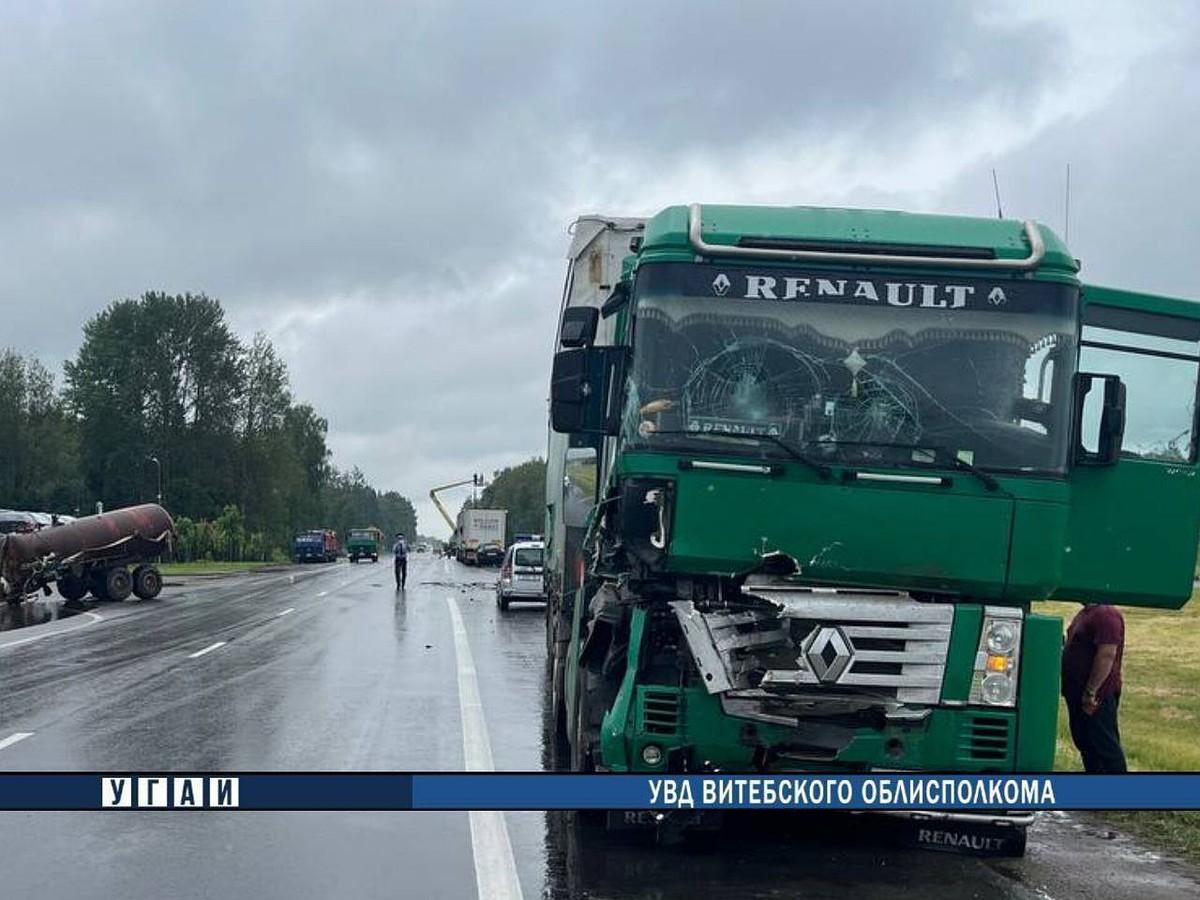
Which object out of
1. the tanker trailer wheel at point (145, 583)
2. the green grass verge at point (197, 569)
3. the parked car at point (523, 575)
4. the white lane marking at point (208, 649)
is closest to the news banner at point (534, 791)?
the white lane marking at point (208, 649)

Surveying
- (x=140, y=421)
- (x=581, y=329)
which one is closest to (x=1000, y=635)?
(x=581, y=329)

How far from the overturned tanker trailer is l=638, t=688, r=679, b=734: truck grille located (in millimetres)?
27884

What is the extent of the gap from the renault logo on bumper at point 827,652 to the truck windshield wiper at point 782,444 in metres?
0.79

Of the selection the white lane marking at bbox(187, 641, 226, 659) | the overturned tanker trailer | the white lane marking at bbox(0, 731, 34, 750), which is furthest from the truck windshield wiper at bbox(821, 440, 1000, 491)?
the overturned tanker trailer

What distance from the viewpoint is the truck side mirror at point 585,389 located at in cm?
790

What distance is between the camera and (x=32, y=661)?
18.8 m

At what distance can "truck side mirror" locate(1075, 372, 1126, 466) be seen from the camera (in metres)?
7.46

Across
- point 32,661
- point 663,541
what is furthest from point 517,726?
point 32,661

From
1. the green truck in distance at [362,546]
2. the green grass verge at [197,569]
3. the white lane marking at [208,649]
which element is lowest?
the green grass verge at [197,569]

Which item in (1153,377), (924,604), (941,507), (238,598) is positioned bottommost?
(238,598)

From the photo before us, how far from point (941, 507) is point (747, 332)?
1.35 m

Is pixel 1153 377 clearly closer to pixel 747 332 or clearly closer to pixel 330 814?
pixel 747 332

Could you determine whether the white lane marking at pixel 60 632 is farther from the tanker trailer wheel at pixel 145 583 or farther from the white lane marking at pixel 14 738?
the white lane marking at pixel 14 738

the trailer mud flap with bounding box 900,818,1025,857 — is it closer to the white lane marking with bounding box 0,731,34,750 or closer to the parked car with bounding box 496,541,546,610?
the white lane marking with bounding box 0,731,34,750
